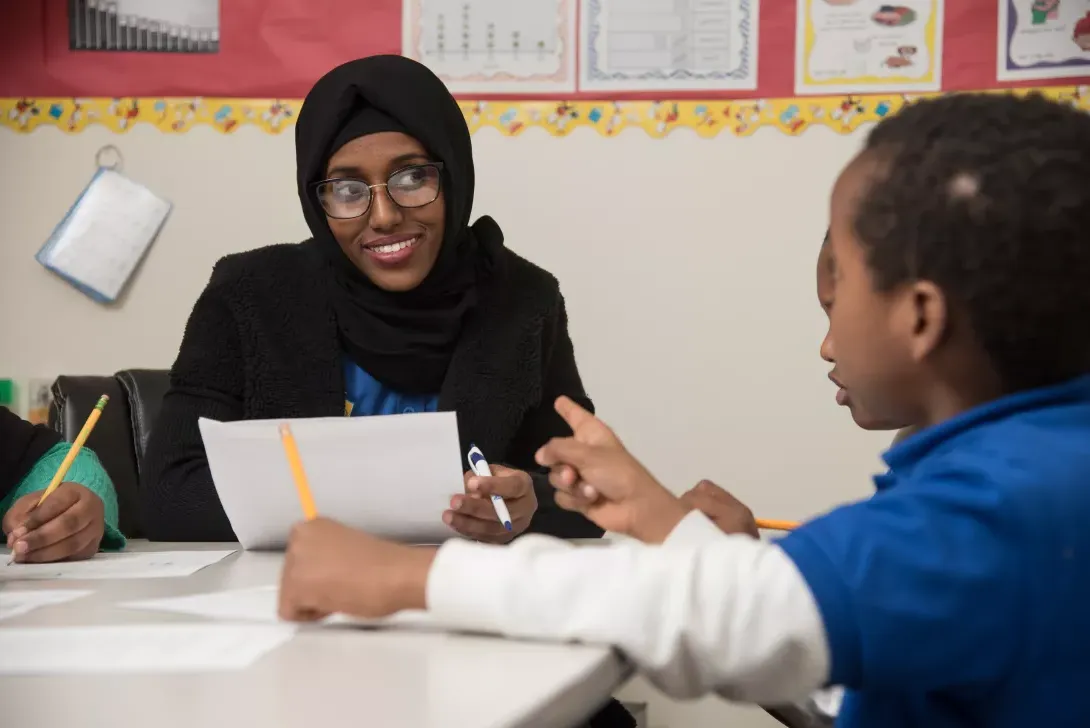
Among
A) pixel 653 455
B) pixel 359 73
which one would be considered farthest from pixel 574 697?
pixel 653 455

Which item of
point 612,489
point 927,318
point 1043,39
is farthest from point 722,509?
point 1043,39

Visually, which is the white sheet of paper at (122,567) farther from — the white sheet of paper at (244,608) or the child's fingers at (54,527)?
the white sheet of paper at (244,608)

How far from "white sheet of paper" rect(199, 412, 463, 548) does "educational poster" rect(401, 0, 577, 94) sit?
4.02 feet

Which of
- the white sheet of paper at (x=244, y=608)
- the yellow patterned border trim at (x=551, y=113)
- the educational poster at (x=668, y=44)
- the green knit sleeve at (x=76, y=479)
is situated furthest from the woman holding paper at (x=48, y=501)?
the educational poster at (x=668, y=44)

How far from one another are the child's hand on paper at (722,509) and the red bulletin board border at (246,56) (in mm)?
1267

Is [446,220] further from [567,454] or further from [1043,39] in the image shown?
[1043,39]

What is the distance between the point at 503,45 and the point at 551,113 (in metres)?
0.17

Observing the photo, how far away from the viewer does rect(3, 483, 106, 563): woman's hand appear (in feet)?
3.44

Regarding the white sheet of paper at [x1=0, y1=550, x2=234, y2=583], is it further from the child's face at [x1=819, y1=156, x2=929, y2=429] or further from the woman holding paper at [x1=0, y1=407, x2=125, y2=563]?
the child's face at [x1=819, y1=156, x2=929, y2=429]

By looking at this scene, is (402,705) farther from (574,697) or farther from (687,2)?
(687,2)

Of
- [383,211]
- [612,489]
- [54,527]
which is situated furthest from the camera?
[383,211]

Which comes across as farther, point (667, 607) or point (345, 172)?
point (345, 172)

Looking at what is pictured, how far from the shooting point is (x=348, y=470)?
1.01m

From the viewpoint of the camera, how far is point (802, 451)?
2037 mm
